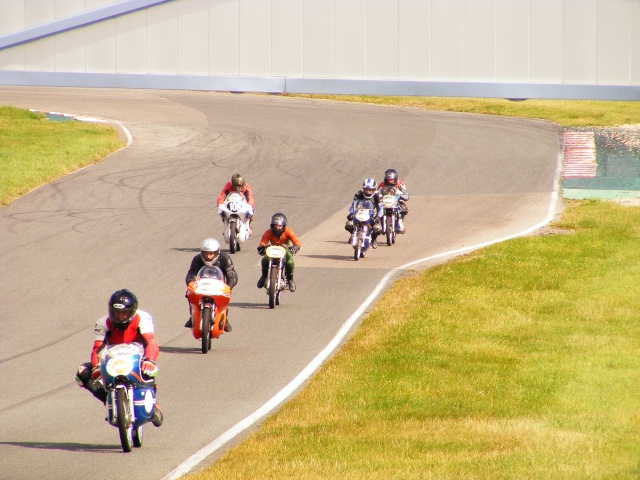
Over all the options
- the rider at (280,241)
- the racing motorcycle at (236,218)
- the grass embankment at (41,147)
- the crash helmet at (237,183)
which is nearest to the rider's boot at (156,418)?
the rider at (280,241)

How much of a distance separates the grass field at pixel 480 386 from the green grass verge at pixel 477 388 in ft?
0.08

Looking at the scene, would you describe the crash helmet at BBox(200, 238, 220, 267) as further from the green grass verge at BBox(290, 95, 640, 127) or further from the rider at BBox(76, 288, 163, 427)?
the green grass verge at BBox(290, 95, 640, 127)

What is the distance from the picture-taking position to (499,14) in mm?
6625

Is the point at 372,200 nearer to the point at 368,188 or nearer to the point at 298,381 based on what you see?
the point at 368,188

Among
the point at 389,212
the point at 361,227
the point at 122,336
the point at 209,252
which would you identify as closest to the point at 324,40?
the point at 122,336

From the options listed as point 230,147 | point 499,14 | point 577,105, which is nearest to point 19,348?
point 499,14

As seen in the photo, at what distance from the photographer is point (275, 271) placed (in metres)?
18.9

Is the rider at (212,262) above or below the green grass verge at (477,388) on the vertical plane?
above

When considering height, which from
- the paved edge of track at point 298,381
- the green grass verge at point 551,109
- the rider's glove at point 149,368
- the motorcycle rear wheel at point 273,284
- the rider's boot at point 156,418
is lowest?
the paved edge of track at point 298,381

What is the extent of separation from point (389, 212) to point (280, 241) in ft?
24.9

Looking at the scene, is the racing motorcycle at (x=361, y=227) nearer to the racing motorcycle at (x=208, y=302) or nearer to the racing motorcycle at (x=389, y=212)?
the racing motorcycle at (x=389, y=212)

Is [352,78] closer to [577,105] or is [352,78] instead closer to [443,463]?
[443,463]

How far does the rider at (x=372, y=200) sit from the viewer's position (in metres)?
24.5

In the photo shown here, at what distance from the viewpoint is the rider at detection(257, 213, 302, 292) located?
19.0 meters
